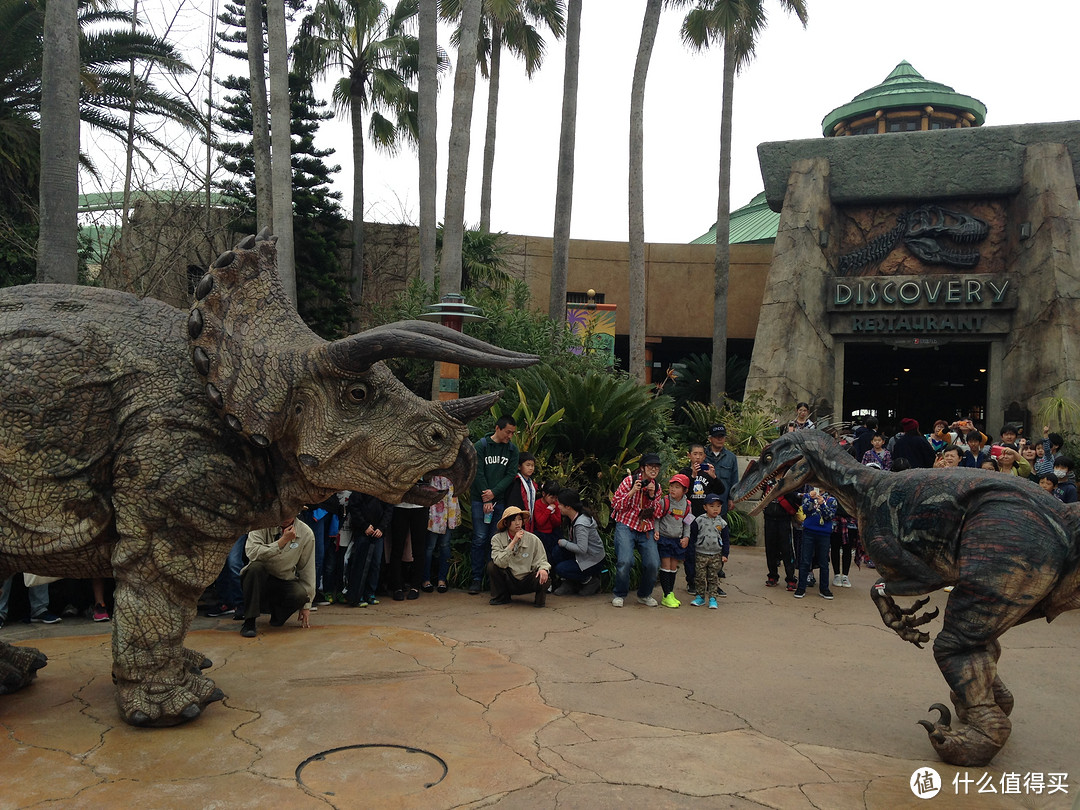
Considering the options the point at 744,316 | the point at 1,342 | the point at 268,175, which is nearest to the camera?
the point at 1,342

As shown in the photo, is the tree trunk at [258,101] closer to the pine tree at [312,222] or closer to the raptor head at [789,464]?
the pine tree at [312,222]

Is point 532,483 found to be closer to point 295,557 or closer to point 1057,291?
point 295,557

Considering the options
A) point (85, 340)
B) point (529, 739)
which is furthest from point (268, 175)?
point (529, 739)

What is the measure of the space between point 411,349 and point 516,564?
386 centimetres

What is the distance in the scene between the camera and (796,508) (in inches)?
314

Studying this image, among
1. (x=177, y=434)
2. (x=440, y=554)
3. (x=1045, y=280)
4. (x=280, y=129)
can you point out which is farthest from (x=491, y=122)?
(x=177, y=434)

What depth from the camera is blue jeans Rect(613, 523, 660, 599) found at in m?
7.31

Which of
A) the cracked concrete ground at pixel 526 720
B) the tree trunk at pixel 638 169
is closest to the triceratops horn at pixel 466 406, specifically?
the cracked concrete ground at pixel 526 720

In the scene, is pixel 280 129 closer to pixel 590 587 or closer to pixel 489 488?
pixel 489 488

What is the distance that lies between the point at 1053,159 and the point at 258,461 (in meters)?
16.9

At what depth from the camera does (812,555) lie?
794cm

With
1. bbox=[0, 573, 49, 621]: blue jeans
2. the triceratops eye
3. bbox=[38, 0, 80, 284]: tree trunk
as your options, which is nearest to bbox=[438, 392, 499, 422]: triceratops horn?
the triceratops eye

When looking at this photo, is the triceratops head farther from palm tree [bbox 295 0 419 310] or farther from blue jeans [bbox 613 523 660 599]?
palm tree [bbox 295 0 419 310]

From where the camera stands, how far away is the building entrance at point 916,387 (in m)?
24.8
